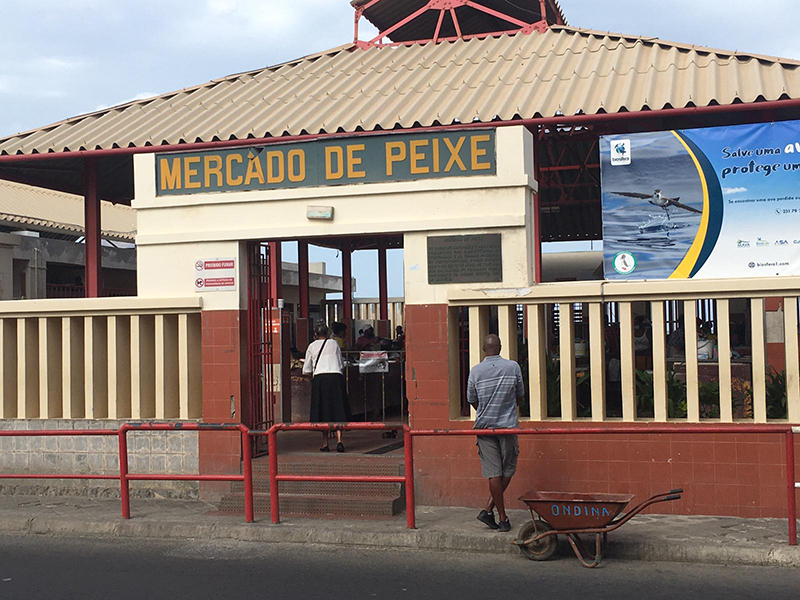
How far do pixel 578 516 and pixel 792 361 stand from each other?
304 cm

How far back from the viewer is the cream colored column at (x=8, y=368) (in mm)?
11641

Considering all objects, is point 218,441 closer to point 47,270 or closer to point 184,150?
point 184,150

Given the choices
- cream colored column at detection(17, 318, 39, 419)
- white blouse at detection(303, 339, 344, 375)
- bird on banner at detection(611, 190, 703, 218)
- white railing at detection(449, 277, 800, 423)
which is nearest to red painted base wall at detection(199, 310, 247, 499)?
white blouse at detection(303, 339, 344, 375)

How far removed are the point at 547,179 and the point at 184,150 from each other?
23.8ft

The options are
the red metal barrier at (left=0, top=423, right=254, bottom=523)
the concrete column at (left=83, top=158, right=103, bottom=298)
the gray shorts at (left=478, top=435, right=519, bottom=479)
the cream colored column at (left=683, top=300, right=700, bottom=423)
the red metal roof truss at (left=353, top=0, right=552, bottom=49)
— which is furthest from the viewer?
the red metal roof truss at (left=353, top=0, right=552, bottom=49)

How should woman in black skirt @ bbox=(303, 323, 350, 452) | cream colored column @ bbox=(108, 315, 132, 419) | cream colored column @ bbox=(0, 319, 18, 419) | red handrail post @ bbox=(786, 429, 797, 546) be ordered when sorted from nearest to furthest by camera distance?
1. red handrail post @ bbox=(786, 429, 797, 546)
2. cream colored column @ bbox=(108, 315, 132, 419)
3. woman in black skirt @ bbox=(303, 323, 350, 452)
4. cream colored column @ bbox=(0, 319, 18, 419)

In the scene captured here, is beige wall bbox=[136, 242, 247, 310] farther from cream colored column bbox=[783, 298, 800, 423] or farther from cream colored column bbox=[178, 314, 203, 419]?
cream colored column bbox=[783, 298, 800, 423]

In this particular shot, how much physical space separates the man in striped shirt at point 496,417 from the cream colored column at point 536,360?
1.11 m

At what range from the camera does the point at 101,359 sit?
11.5 meters

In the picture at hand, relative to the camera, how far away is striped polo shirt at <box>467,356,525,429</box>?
872cm

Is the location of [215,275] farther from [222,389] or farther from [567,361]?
[567,361]

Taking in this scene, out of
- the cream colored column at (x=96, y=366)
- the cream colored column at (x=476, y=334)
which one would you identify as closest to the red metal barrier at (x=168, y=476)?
the cream colored column at (x=96, y=366)

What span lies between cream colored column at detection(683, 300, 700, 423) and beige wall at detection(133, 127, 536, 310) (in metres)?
1.70

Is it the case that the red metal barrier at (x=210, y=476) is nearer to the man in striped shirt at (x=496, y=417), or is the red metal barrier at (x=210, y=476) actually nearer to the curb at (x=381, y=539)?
the curb at (x=381, y=539)
